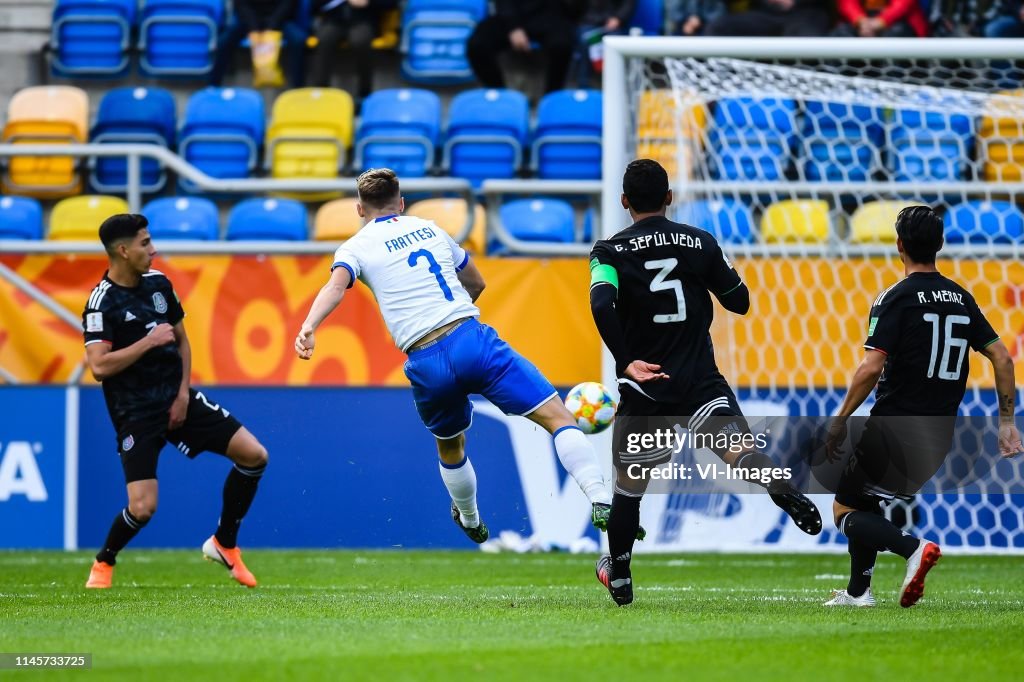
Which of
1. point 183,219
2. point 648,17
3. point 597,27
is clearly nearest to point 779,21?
point 648,17

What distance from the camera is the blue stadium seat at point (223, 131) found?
13.9 meters

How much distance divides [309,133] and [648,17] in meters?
3.37

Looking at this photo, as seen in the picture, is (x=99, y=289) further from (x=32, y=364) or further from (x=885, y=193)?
(x=885, y=193)

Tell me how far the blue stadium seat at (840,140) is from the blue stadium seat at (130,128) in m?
5.72

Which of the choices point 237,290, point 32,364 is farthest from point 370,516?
point 32,364

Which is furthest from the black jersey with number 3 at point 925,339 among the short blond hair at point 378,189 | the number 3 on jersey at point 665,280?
the short blond hair at point 378,189

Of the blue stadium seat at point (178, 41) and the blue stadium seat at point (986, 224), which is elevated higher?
Result: the blue stadium seat at point (178, 41)

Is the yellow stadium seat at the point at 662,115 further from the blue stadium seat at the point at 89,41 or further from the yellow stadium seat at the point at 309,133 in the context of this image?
the blue stadium seat at the point at 89,41

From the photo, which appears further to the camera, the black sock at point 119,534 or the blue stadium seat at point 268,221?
the blue stadium seat at point 268,221

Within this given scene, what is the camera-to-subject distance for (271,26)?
48.0ft

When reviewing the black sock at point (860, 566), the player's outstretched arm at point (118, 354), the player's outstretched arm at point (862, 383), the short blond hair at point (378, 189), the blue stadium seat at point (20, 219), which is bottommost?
the black sock at point (860, 566)

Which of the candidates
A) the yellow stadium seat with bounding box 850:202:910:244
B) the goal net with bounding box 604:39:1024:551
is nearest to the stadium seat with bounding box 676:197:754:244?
the goal net with bounding box 604:39:1024:551

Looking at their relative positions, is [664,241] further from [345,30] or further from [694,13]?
[345,30]

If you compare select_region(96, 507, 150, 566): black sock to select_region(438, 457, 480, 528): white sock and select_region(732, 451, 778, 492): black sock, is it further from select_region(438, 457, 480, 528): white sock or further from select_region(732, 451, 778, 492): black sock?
select_region(732, 451, 778, 492): black sock
